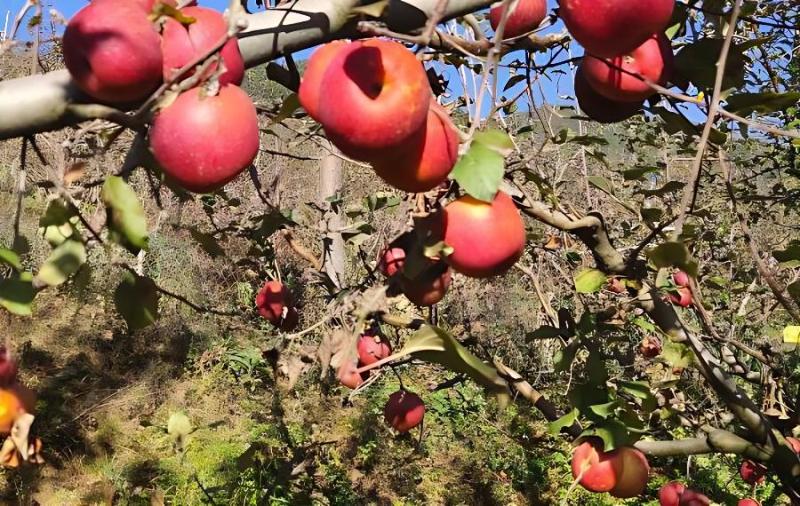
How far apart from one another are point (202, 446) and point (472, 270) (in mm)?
2770

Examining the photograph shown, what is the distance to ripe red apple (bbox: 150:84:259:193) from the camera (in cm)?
44

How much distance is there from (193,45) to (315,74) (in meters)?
0.09

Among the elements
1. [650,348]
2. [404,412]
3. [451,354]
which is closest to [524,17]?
[451,354]

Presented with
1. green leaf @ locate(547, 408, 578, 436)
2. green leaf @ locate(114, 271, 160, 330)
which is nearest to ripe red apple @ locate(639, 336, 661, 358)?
green leaf @ locate(547, 408, 578, 436)

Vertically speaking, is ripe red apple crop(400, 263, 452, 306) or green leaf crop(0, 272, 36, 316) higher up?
green leaf crop(0, 272, 36, 316)

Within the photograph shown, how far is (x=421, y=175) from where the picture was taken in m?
0.47

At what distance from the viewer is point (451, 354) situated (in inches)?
17.9

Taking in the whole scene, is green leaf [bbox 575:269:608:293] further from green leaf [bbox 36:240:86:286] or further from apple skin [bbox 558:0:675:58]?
green leaf [bbox 36:240:86:286]

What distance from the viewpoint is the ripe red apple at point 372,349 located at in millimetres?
1319

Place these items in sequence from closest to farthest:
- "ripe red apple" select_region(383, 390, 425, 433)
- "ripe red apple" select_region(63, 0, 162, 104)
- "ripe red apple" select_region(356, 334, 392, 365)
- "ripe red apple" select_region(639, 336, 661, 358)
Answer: "ripe red apple" select_region(63, 0, 162, 104), "ripe red apple" select_region(356, 334, 392, 365), "ripe red apple" select_region(383, 390, 425, 433), "ripe red apple" select_region(639, 336, 661, 358)

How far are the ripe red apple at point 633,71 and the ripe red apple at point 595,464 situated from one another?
1.84 ft

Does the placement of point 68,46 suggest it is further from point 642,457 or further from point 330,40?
point 642,457

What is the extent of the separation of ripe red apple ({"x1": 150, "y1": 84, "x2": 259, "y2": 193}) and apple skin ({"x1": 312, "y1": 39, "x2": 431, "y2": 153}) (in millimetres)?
63

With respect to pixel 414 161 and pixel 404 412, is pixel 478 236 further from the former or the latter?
pixel 404 412
